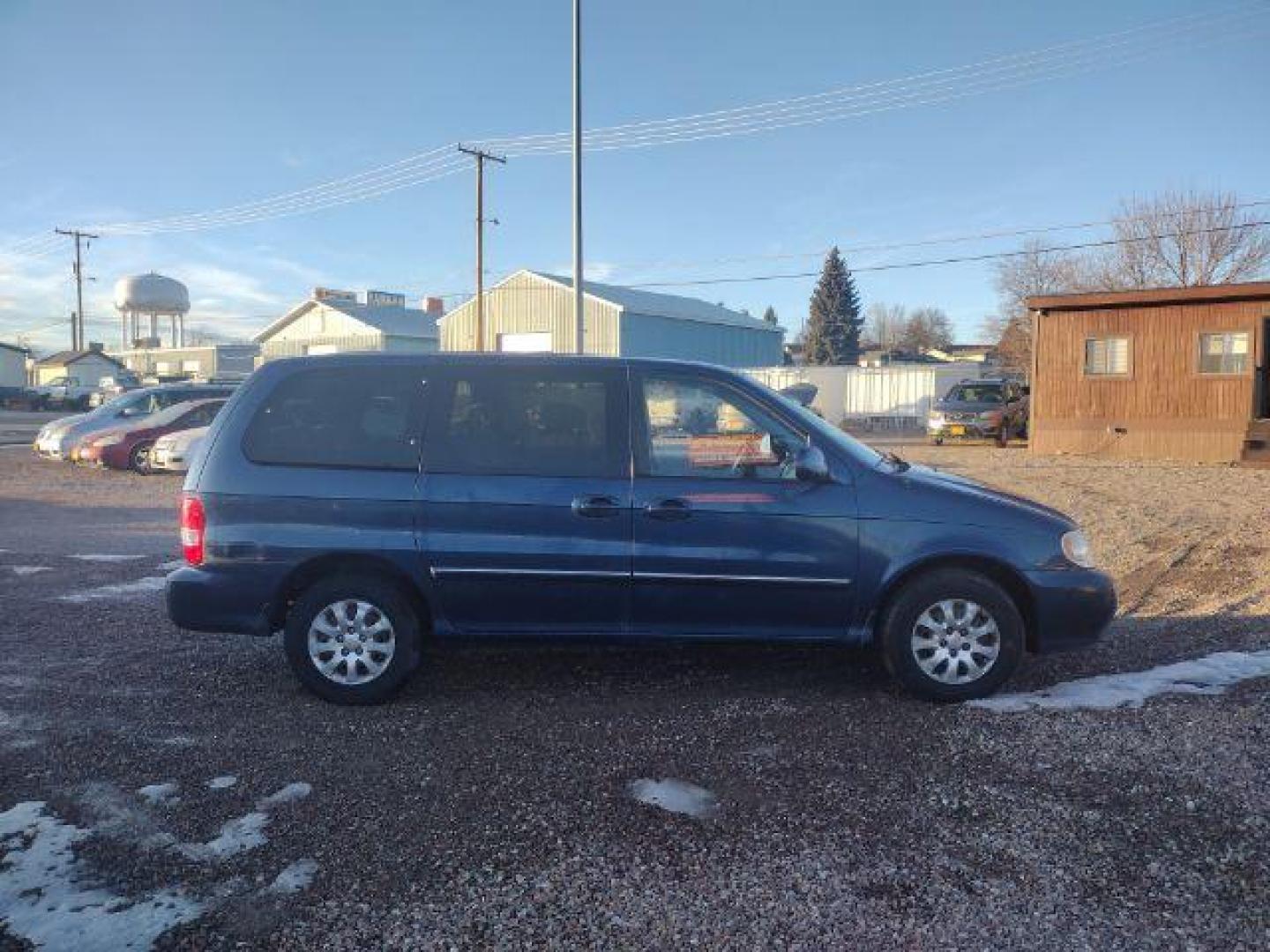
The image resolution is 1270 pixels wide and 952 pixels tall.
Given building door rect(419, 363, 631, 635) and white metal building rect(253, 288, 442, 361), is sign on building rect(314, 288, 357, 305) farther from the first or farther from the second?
building door rect(419, 363, 631, 635)

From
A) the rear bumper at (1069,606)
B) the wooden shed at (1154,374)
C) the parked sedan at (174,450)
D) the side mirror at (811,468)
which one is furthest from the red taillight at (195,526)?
the wooden shed at (1154,374)

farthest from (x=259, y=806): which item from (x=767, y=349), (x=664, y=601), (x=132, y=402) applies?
(x=767, y=349)

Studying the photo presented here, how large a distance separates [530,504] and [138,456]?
14.4 meters

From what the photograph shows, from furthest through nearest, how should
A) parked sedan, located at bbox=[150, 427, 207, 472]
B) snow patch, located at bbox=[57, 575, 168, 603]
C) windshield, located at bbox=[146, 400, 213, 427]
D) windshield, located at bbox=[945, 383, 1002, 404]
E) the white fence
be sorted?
the white fence < windshield, located at bbox=[945, 383, 1002, 404] < windshield, located at bbox=[146, 400, 213, 427] < parked sedan, located at bbox=[150, 427, 207, 472] < snow patch, located at bbox=[57, 575, 168, 603]

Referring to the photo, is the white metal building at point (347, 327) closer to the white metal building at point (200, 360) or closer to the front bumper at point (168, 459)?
the white metal building at point (200, 360)

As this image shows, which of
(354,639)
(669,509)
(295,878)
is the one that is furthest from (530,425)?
(295,878)

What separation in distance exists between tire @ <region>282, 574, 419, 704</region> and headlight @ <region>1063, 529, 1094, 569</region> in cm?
339

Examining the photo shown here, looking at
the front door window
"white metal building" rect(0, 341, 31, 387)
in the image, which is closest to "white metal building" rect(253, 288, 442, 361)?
"white metal building" rect(0, 341, 31, 387)

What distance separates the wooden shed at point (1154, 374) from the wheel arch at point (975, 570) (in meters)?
16.7

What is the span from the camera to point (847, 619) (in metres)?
4.86

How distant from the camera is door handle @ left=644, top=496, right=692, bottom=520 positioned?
4.79 m

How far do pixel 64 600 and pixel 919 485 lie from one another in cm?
653

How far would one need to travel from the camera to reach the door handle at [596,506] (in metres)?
4.80

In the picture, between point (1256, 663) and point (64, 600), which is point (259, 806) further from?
point (1256, 663)
